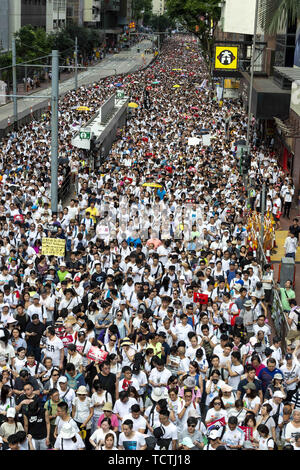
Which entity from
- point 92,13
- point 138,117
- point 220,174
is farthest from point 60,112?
point 92,13

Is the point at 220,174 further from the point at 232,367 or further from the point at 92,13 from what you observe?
the point at 92,13

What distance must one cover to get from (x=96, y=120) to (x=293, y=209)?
40.4 feet

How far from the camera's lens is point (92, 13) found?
106 meters

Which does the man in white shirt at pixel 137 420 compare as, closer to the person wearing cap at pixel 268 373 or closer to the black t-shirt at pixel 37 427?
the black t-shirt at pixel 37 427

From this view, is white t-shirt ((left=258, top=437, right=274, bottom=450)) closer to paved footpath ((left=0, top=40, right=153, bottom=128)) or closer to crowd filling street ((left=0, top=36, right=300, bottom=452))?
crowd filling street ((left=0, top=36, right=300, bottom=452))

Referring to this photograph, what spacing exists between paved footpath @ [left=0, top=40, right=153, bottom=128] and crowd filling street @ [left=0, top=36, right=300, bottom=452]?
1513 centimetres

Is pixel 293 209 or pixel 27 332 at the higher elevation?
pixel 27 332

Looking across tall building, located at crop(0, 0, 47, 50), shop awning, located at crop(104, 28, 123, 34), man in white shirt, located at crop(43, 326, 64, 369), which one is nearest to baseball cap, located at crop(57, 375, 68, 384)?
man in white shirt, located at crop(43, 326, 64, 369)

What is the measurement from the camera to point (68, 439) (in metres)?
8.11

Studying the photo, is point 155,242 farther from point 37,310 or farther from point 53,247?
point 37,310

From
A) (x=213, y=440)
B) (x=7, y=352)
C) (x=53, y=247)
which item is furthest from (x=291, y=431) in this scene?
(x=53, y=247)

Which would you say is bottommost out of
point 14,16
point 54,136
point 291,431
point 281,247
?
point 281,247

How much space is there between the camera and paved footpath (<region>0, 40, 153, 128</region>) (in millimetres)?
52244

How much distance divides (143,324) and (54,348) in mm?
1369
